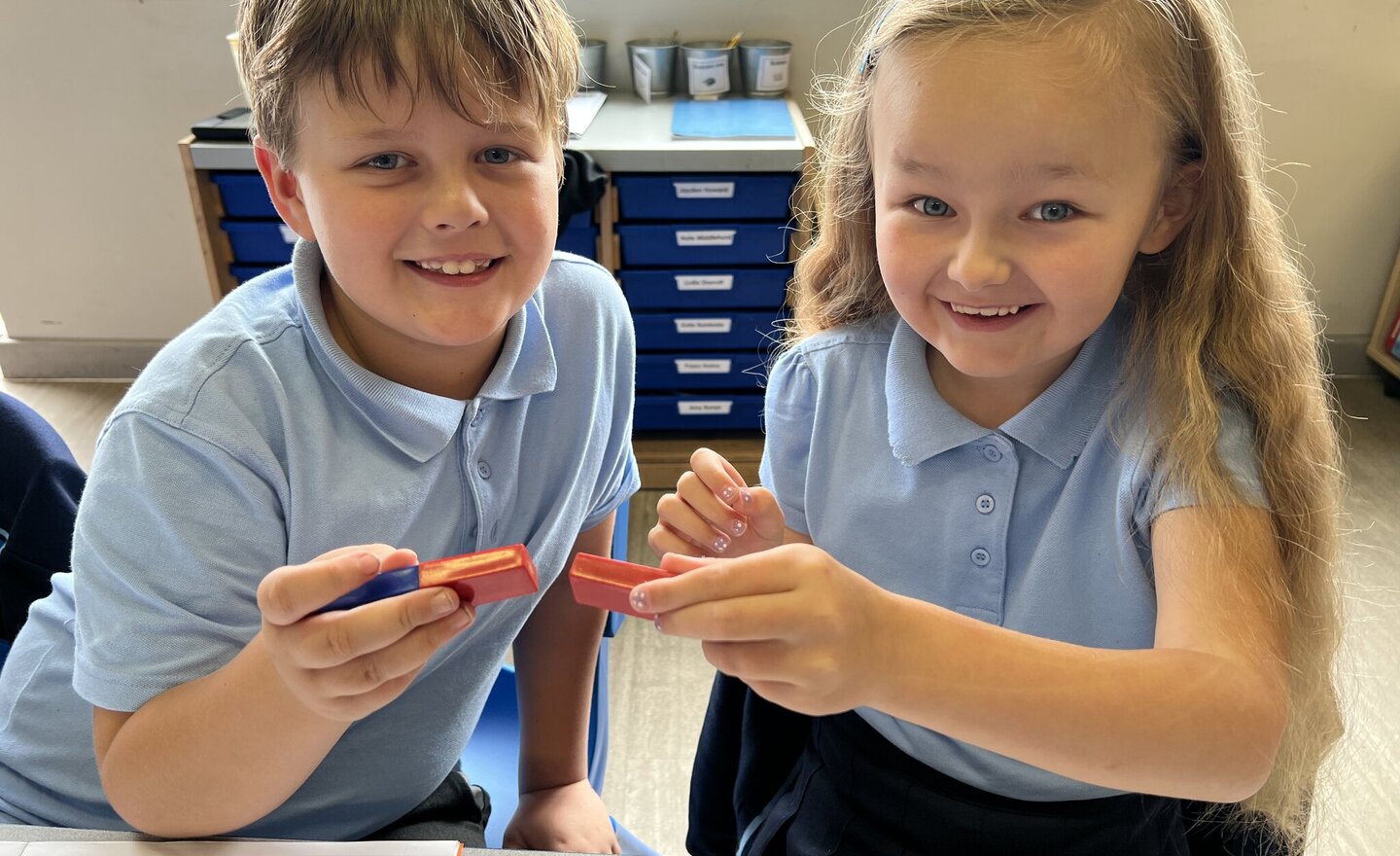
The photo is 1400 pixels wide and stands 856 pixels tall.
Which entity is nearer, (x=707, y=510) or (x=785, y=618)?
(x=785, y=618)

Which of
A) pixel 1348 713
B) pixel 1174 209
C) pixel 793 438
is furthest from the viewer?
pixel 1348 713

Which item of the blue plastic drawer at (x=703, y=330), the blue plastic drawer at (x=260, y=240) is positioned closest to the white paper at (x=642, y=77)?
the blue plastic drawer at (x=703, y=330)

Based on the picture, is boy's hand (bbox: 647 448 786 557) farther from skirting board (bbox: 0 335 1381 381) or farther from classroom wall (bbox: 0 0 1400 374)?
skirting board (bbox: 0 335 1381 381)

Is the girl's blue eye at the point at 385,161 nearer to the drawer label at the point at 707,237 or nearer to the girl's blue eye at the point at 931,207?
the girl's blue eye at the point at 931,207

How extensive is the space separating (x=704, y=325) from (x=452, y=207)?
155 centimetres

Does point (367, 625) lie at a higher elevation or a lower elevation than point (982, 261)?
lower

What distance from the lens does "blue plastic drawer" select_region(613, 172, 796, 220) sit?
2.13 meters

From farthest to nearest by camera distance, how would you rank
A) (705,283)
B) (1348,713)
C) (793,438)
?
(705,283), (1348,713), (793,438)

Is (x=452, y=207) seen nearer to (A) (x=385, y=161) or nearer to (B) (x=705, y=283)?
(A) (x=385, y=161)

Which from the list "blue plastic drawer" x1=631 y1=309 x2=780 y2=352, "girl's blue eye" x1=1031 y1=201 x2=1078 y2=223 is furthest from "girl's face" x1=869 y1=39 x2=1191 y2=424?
"blue plastic drawer" x1=631 y1=309 x2=780 y2=352

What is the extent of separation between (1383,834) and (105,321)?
3022mm

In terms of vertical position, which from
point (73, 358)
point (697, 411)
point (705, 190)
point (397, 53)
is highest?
point (397, 53)

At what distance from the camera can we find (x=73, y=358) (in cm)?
288

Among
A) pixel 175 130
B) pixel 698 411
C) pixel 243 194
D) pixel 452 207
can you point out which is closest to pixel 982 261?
pixel 452 207
